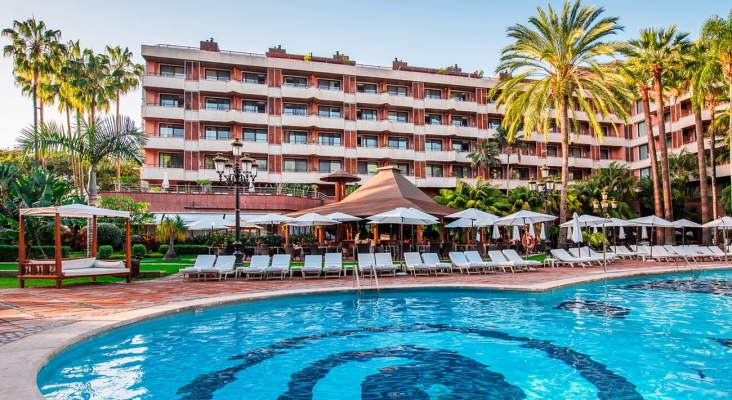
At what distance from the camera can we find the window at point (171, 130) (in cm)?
4445

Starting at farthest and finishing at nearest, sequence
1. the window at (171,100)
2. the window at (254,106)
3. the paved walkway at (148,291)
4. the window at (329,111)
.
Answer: the window at (329,111) < the window at (254,106) < the window at (171,100) < the paved walkway at (148,291)

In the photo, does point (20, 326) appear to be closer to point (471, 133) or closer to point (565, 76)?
point (565, 76)

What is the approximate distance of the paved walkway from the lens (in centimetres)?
918

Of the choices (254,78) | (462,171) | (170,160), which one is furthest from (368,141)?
(170,160)

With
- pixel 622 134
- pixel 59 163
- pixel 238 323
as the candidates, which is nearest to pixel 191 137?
pixel 59 163

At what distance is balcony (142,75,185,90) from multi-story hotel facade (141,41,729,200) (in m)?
0.09

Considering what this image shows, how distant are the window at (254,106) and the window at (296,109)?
2.21 metres

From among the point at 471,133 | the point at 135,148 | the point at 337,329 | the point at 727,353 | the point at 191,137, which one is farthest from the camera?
the point at 471,133

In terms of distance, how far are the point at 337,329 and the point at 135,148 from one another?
13610 mm

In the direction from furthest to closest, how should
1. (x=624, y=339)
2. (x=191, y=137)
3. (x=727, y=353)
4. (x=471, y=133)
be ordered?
(x=471, y=133) < (x=191, y=137) < (x=624, y=339) < (x=727, y=353)

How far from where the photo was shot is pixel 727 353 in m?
7.91

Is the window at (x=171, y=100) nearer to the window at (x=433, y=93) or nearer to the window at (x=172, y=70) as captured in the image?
the window at (x=172, y=70)

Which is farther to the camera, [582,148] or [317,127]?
[582,148]

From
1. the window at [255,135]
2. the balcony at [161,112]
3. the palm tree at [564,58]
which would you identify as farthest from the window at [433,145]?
the balcony at [161,112]
